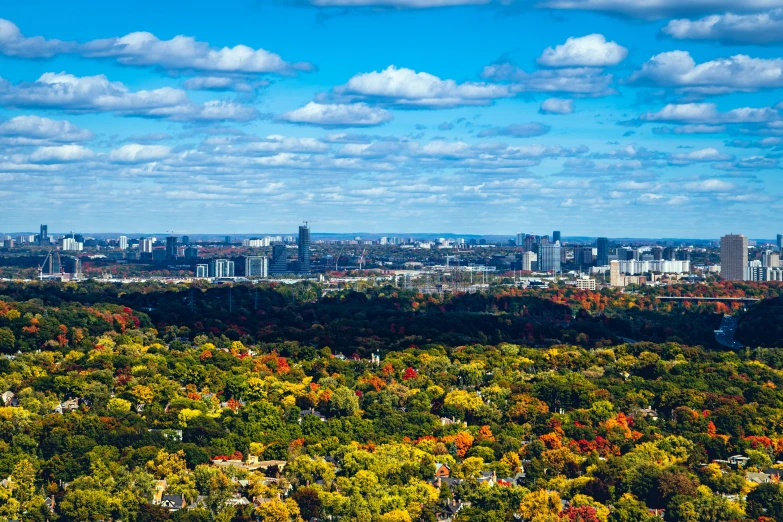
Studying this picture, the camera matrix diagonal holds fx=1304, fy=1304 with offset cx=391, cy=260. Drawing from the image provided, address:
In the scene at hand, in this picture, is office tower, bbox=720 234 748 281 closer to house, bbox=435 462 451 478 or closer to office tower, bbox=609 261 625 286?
office tower, bbox=609 261 625 286

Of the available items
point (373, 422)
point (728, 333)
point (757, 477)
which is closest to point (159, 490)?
point (373, 422)

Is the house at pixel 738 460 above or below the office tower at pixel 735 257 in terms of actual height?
below

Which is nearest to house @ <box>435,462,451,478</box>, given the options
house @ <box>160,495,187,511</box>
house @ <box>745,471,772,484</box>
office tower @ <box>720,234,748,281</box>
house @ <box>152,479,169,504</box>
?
house @ <box>160,495,187,511</box>

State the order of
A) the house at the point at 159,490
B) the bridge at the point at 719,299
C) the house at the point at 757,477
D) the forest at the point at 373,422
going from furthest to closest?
the bridge at the point at 719,299 → the house at the point at 757,477 → the house at the point at 159,490 → the forest at the point at 373,422

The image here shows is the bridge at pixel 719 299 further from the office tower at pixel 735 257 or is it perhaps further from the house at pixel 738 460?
the house at pixel 738 460

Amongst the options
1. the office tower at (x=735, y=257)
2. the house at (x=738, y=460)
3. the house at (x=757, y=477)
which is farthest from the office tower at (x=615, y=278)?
the house at (x=757, y=477)

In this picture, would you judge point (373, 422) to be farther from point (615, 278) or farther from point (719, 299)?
point (615, 278)
